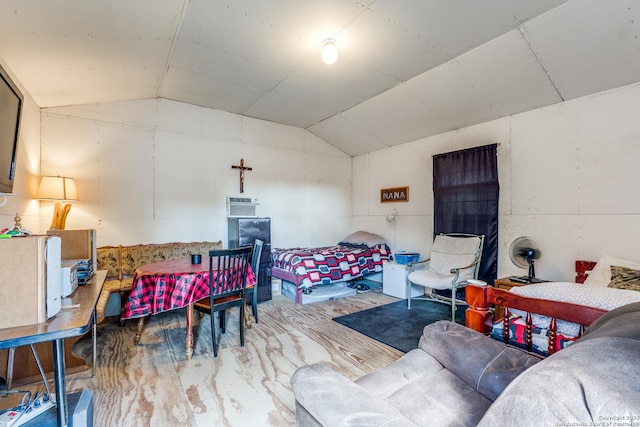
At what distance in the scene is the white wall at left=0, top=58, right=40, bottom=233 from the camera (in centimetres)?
248

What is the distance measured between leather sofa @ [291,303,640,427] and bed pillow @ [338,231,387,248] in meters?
3.55

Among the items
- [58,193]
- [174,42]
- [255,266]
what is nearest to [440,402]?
[255,266]

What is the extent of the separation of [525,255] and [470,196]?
1109mm

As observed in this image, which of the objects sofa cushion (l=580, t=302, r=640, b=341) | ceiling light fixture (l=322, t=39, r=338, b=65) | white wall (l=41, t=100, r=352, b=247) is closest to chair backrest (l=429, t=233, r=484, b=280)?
white wall (l=41, t=100, r=352, b=247)

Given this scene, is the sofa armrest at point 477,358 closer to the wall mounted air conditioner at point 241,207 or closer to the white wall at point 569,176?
the white wall at point 569,176

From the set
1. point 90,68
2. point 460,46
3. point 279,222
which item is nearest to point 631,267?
point 460,46

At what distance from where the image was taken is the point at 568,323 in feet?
4.68

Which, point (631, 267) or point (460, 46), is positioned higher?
point (460, 46)

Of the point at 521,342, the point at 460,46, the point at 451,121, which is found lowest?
the point at 521,342

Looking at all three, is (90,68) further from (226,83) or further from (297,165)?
(297,165)

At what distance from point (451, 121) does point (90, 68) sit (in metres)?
4.25

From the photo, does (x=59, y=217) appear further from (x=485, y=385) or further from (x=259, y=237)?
(x=485, y=385)

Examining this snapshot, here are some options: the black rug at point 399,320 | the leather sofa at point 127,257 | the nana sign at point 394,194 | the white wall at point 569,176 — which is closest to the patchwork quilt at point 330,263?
the black rug at point 399,320

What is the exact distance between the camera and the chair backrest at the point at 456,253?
12.1ft
